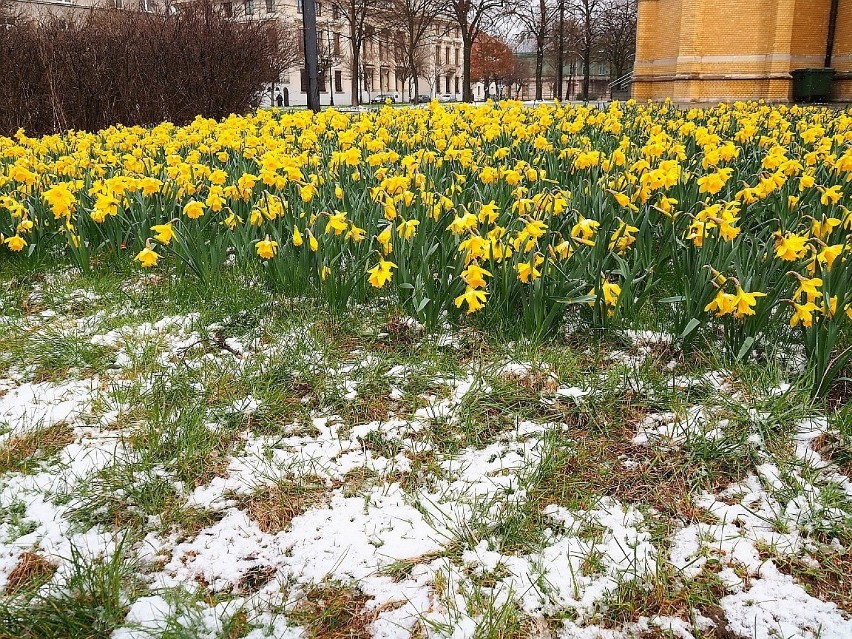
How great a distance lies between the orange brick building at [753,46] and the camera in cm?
1680

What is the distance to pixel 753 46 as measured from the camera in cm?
1714

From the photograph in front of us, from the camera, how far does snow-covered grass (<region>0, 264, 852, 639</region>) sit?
155cm

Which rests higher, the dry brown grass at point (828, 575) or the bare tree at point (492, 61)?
the bare tree at point (492, 61)

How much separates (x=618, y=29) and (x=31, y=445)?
45.7 m

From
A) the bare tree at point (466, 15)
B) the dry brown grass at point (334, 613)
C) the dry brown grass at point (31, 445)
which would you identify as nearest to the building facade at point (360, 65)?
the bare tree at point (466, 15)

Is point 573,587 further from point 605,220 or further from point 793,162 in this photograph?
point 793,162

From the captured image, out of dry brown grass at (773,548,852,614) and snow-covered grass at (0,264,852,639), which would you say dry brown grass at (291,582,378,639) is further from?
dry brown grass at (773,548,852,614)

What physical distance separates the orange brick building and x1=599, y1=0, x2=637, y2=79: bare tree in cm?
2224

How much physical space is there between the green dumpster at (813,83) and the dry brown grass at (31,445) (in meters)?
18.9

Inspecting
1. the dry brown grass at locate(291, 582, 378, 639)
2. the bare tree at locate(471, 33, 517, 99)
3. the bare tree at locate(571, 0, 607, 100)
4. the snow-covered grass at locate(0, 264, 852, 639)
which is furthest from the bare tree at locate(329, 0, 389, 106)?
the dry brown grass at locate(291, 582, 378, 639)

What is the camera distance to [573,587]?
161 cm

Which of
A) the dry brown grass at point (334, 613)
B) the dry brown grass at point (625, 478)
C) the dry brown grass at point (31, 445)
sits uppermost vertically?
the dry brown grass at point (31, 445)

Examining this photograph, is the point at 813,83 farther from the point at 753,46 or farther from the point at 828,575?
the point at 828,575

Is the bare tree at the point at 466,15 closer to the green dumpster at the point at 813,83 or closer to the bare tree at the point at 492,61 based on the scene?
the green dumpster at the point at 813,83
